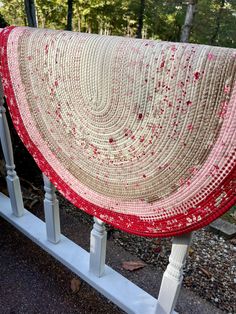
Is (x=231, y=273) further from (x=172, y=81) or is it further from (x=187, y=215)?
(x=172, y=81)

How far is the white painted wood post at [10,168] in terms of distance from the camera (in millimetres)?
1261

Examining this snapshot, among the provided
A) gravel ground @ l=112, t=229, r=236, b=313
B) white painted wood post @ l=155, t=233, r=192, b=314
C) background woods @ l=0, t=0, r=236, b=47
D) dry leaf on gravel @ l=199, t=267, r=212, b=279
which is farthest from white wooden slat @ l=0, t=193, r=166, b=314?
background woods @ l=0, t=0, r=236, b=47

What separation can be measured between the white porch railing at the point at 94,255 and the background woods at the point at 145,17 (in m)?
6.97

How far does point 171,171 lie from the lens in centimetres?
66

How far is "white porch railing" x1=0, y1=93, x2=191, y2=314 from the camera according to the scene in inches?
36.3

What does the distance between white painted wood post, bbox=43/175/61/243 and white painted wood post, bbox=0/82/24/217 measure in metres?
0.27

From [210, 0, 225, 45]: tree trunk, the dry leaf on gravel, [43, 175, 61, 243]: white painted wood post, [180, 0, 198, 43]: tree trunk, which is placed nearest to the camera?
[43, 175, 61, 243]: white painted wood post

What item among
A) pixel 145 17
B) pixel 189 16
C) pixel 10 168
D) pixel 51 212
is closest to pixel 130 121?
pixel 51 212

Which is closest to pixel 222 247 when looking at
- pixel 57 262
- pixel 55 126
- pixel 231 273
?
pixel 231 273

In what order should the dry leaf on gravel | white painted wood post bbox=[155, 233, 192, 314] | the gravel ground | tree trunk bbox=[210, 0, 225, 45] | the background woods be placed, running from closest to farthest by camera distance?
white painted wood post bbox=[155, 233, 192, 314] < the gravel ground < the dry leaf on gravel < the background woods < tree trunk bbox=[210, 0, 225, 45]

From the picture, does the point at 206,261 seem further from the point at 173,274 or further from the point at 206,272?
the point at 173,274

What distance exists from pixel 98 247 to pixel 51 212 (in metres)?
0.29

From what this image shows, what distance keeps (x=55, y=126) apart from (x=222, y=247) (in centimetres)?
138

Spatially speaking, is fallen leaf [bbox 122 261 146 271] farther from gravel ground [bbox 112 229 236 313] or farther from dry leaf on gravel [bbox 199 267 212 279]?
dry leaf on gravel [bbox 199 267 212 279]
